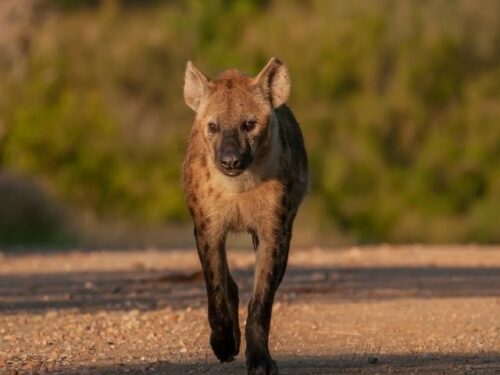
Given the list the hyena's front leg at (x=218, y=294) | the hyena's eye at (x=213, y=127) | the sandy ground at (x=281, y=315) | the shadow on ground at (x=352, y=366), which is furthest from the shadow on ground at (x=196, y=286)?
the shadow on ground at (x=352, y=366)

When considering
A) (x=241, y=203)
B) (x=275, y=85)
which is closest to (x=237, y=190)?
(x=241, y=203)

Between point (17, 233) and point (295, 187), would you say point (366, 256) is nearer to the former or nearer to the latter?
point (17, 233)

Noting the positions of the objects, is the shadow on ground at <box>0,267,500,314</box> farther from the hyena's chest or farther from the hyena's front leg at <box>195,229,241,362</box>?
the hyena's chest

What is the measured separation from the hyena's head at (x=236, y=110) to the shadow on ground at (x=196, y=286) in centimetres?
294

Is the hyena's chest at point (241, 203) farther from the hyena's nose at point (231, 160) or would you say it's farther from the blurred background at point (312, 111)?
the blurred background at point (312, 111)

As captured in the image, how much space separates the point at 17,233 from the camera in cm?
2266

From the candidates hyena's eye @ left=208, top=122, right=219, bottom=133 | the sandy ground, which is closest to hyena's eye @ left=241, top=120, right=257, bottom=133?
hyena's eye @ left=208, top=122, right=219, bottom=133

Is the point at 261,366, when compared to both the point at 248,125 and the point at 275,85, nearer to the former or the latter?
the point at 248,125

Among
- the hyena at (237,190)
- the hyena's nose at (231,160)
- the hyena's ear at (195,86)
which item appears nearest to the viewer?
the hyena's nose at (231,160)

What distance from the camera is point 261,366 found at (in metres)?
8.77

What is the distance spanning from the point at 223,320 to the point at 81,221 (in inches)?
570

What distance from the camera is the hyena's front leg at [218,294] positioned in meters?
9.56

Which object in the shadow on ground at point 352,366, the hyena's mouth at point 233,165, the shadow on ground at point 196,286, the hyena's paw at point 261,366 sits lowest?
the shadow on ground at point 196,286

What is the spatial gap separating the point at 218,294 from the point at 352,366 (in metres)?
1.01
